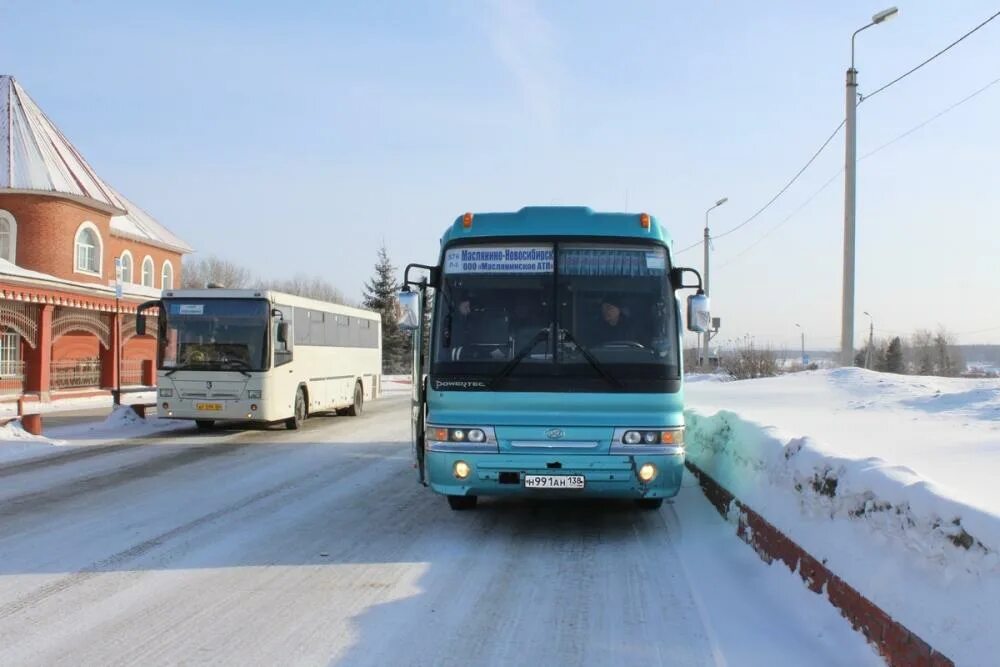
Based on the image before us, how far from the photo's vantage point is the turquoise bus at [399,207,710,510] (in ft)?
24.2

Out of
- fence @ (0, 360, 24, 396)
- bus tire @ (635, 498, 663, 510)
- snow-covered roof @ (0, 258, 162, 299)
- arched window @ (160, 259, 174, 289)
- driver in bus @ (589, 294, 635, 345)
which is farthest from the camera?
arched window @ (160, 259, 174, 289)

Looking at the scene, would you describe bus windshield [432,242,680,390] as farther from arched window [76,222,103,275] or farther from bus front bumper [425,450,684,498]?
arched window [76,222,103,275]

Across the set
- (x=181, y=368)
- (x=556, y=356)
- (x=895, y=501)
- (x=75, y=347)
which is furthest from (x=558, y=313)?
(x=75, y=347)

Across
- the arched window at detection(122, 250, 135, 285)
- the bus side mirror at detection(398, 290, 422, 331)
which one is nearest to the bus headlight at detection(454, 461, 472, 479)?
the bus side mirror at detection(398, 290, 422, 331)

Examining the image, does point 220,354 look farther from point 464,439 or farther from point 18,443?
point 464,439

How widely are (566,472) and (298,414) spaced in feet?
→ 41.6

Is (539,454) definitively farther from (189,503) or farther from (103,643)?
(189,503)

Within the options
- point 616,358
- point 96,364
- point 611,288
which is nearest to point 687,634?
point 616,358

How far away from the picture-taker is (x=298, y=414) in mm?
18859

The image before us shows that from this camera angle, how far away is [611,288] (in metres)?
7.90

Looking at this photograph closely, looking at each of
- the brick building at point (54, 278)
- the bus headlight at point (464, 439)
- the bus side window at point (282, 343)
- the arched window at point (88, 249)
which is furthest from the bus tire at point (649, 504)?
the arched window at point (88, 249)

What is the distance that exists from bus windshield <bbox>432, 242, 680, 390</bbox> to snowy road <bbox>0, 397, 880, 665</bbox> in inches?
66.2

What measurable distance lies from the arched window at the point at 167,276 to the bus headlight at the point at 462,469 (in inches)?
1435

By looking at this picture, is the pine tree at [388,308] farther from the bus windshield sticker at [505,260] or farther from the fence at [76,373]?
the bus windshield sticker at [505,260]
